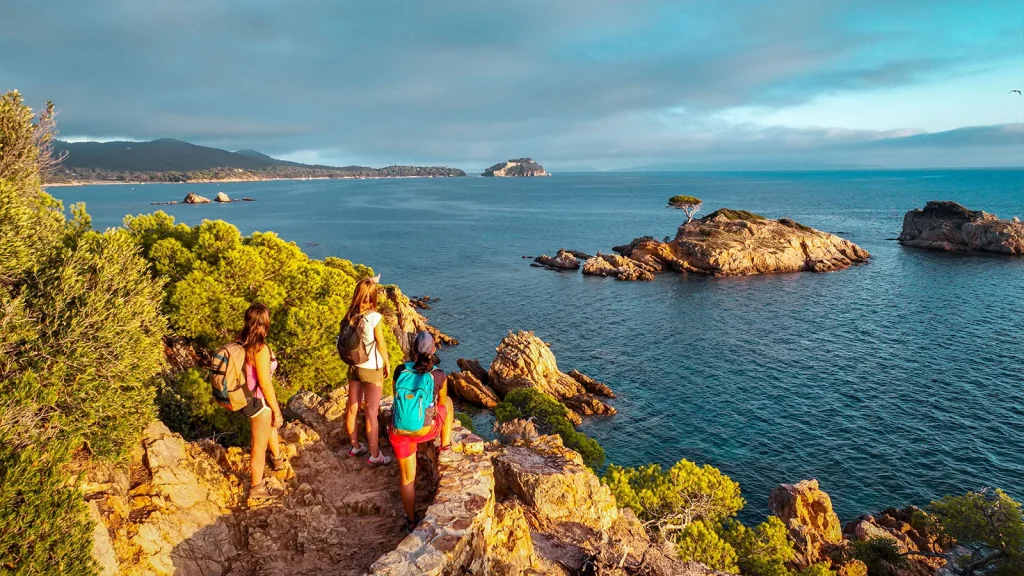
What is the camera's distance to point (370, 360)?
9766 mm

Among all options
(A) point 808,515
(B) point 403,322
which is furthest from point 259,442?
(B) point 403,322

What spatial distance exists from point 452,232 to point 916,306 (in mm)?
94400

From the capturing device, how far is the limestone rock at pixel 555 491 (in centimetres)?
1195

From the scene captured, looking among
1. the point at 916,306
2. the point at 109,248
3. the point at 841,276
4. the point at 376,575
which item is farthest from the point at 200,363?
the point at 841,276

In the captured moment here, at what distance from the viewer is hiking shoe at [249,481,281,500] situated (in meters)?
9.66

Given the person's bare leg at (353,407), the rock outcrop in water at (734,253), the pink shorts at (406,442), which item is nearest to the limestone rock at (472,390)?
the person's bare leg at (353,407)

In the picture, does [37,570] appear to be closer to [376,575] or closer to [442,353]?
[376,575]

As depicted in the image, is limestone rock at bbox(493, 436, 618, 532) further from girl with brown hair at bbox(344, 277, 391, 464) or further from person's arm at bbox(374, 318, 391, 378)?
person's arm at bbox(374, 318, 391, 378)

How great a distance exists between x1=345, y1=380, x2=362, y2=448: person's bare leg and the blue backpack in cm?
222

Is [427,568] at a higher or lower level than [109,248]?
lower

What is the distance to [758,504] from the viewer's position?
99.5ft

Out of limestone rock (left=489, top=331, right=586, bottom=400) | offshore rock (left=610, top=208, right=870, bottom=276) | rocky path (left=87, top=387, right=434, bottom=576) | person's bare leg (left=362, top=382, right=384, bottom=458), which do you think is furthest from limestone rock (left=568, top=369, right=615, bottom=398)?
offshore rock (left=610, top=208, right=870, bottom=276)

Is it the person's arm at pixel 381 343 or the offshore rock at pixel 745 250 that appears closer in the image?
the person's arm at pixel 381 343

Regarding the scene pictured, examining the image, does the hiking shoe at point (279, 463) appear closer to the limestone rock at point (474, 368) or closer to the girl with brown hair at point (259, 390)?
the girl with brown hair at point (259, 390)
